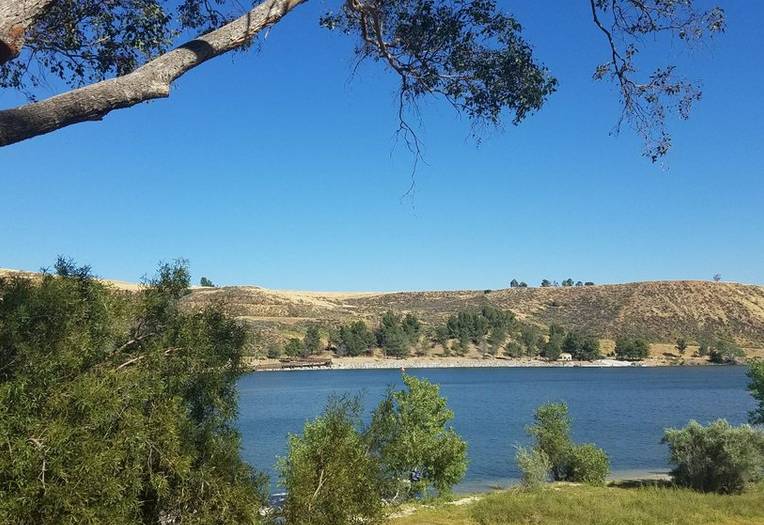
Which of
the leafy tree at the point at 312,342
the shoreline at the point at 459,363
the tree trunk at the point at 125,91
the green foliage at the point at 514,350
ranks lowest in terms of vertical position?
the shoreline at the point at 459,363

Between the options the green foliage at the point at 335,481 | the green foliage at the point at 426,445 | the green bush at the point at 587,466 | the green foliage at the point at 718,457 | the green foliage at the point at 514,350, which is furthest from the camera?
the green foliage at the point at 514,350

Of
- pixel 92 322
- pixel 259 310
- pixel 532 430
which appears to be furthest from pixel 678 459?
pixel 259 310

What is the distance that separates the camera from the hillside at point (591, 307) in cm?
10719

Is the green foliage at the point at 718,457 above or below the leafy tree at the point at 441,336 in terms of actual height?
below

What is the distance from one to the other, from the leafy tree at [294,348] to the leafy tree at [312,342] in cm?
70

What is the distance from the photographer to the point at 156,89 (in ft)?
14.6

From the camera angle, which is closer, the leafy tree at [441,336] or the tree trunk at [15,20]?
the tree trunk at [15,20]

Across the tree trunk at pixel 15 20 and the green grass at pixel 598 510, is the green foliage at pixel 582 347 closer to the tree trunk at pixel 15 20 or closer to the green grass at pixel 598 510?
the green grass at pixel 598 510

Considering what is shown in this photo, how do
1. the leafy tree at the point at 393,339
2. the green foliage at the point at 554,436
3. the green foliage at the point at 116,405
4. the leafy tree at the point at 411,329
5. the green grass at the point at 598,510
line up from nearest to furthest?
the green foliage at the point at 116,405, the green grass at the point at 598,510, the green foliage at the point at 554,436, the leafy tree at the point at 393,339, the leafy tree at the point at 411,329

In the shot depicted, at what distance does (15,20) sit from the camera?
12.5ft

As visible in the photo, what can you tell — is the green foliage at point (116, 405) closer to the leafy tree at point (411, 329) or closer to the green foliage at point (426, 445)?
the green foliage at point (426, 445)

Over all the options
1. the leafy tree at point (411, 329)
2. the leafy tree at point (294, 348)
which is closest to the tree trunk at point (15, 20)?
the leafy tree at point (294, 348)

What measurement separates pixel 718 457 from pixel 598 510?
328 inches

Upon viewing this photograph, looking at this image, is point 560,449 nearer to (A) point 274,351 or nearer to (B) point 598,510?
(B) point 598,510
